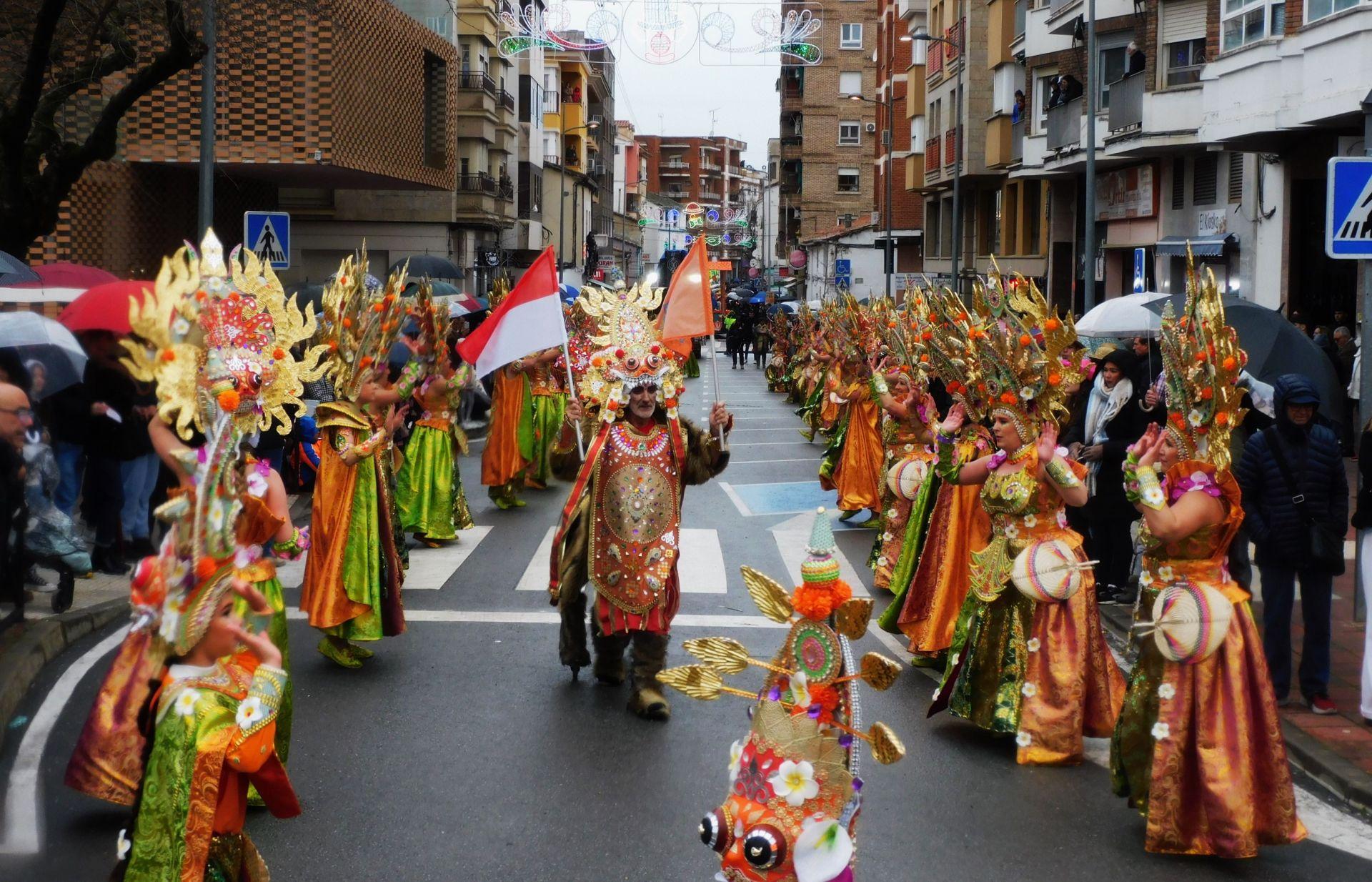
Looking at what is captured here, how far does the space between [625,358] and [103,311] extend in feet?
13.1

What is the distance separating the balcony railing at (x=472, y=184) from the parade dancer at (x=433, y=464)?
35.8 metres

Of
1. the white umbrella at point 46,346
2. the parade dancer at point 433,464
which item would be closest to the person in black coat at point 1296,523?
the white umbrella at point 46,346

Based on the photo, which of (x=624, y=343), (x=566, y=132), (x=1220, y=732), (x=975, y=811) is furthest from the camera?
(x=566, y=132)

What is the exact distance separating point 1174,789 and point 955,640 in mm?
1871

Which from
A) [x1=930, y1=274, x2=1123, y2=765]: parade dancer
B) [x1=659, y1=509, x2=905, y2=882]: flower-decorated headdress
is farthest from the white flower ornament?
[x1=930, y1=274, x2=1123, y2=765]: parade dancer

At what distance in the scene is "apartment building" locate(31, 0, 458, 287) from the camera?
85.8 ft

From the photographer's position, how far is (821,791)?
447 cm

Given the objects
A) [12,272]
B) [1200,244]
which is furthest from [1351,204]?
[1200,244]

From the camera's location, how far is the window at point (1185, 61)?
2667 centimetres

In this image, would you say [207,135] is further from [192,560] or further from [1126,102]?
[1126,102]

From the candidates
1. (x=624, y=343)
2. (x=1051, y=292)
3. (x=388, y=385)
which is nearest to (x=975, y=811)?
(x=624, y=343)

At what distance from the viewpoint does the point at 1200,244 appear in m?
25.6

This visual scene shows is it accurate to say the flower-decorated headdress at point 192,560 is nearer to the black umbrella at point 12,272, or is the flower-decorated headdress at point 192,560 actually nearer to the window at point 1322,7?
the black umbrella at point 12,272

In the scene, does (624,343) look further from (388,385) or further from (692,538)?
(692,538)
